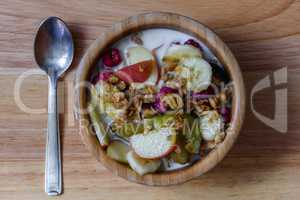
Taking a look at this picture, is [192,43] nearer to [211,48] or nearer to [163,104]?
[211,48]

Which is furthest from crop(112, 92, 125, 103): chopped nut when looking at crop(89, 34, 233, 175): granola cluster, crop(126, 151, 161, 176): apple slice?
crop(126, 151, 161, 176): apple slice

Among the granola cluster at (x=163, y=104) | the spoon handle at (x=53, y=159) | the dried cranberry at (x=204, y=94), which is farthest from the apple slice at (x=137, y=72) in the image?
the spoon handle at (x=53, y=159)

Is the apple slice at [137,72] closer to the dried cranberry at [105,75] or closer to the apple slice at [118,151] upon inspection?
the dried cranberry at [105,75]

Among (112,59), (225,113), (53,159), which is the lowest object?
(53,159)

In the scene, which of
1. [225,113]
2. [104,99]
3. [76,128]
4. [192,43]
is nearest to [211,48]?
[192,43]

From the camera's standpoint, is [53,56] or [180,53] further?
[53,56]

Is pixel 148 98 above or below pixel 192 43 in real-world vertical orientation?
below

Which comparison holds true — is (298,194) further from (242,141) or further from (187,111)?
(187,111)

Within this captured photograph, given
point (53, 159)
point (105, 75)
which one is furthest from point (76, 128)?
point (105, 75)
